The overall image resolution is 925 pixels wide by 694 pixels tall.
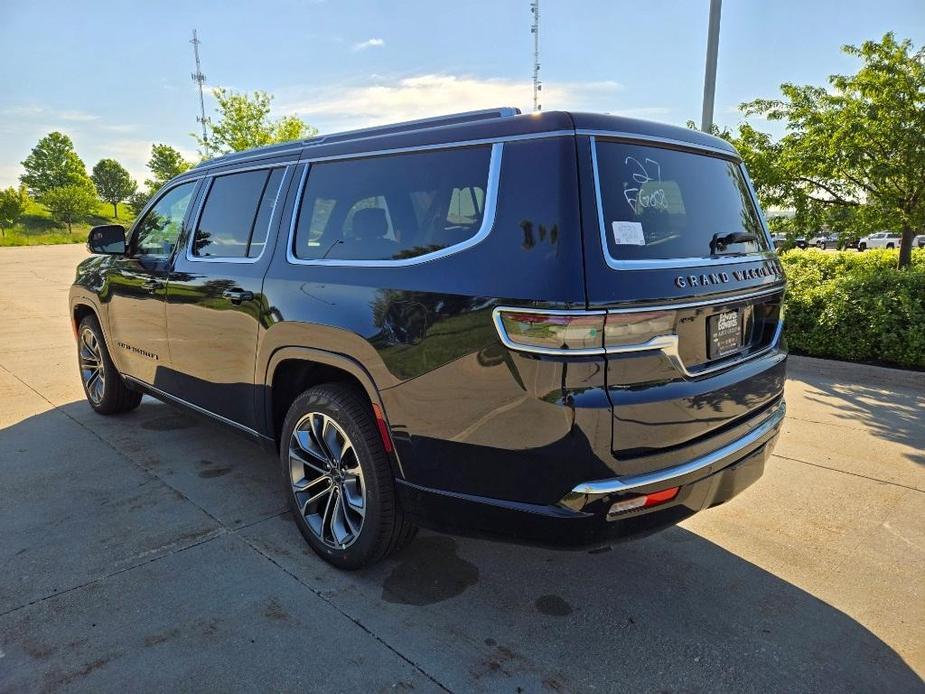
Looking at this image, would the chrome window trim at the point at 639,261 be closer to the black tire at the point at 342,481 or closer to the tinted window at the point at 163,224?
the black tire at the point at 342,481

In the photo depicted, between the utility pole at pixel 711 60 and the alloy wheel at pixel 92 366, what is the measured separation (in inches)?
288

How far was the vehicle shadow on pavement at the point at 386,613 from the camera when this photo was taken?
7.51 ft

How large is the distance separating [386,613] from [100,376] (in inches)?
149

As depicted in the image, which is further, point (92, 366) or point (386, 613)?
point (92, 366)

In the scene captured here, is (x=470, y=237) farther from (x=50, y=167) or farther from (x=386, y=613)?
(x=50, y=167)

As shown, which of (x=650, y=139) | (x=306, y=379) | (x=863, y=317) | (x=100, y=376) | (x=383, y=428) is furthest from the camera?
(x=863, y=317)

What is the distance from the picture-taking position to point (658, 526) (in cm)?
231

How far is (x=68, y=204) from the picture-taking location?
2817 inches

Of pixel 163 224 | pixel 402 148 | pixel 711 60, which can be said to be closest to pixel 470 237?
pixel 402 148

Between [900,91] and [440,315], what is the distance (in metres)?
7.35

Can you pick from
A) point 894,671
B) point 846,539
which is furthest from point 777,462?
point 894,671

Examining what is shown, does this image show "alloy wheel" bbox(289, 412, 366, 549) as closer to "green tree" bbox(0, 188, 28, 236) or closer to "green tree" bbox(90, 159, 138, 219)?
"green tree" bbox(0, 188, 28, 236)

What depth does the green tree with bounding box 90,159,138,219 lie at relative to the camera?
340 feet

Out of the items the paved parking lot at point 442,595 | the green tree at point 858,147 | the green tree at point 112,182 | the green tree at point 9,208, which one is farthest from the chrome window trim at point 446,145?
the green tree at point 112,182
